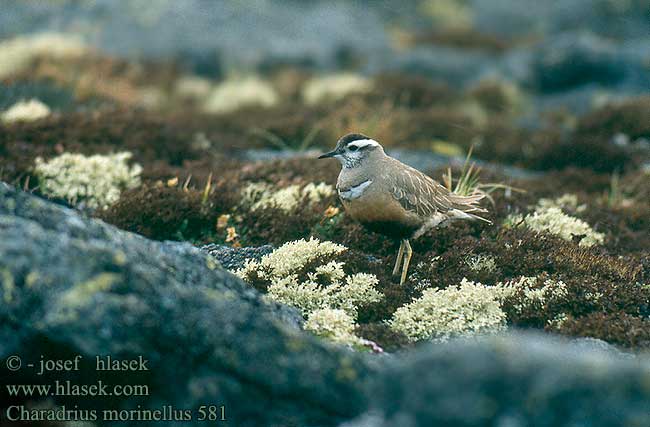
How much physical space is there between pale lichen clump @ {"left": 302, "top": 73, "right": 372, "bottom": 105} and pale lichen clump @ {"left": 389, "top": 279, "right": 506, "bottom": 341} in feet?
32.4

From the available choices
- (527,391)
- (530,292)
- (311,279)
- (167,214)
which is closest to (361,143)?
(311,279)

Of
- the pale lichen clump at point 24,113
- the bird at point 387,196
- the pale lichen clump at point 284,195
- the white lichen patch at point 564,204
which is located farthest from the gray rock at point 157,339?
the pale lichen clump at point 24,113

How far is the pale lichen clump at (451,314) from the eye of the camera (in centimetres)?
610

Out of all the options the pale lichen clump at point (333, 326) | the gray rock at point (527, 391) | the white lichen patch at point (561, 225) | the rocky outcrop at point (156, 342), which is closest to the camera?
the gray rock at point (527, 391)

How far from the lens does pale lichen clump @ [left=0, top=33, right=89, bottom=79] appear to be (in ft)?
50.9

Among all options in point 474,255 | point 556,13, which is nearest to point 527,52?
point 556,13

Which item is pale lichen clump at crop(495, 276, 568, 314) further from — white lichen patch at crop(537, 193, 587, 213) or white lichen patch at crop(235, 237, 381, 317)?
white lichen patch at crop(537, 193, 587, 213)

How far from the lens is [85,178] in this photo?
880 centimetres

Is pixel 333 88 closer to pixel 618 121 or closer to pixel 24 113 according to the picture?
pixel 618 121

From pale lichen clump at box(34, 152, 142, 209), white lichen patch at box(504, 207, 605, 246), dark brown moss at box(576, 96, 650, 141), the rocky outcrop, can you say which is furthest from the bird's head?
dark brown moss at box(576, 96, 650, 141)

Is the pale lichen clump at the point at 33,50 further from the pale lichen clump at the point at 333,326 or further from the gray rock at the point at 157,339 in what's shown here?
the gray rock at the point at 157,339

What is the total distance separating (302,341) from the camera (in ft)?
14.0

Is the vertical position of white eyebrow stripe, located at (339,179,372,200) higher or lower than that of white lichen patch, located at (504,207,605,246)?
higher

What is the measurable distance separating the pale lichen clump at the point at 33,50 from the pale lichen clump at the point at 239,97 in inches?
139
